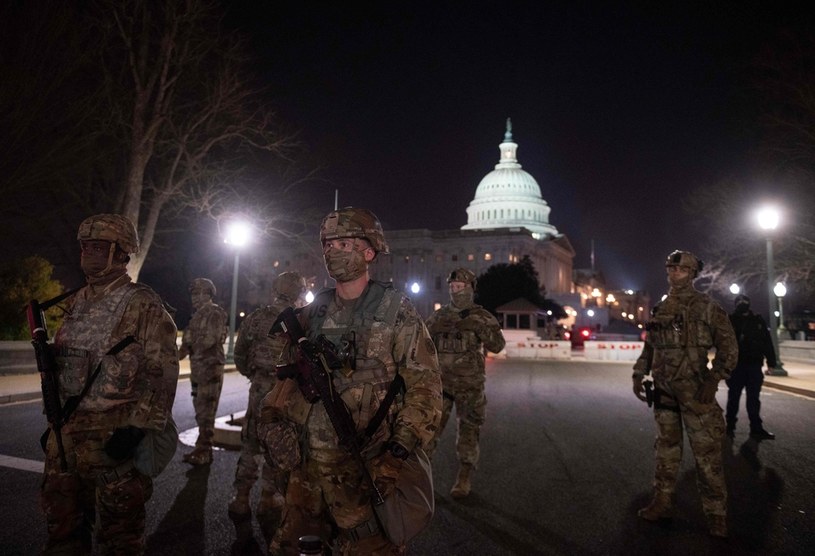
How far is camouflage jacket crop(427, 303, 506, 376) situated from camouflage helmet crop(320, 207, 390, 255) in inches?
124

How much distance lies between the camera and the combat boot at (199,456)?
257 inches

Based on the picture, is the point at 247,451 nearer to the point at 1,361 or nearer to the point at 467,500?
the point at 467,500

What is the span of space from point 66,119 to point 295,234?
8.87 m

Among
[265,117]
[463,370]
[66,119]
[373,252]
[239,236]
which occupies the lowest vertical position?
[463,370]

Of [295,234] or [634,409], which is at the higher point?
[295,234]

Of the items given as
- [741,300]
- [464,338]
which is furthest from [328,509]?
[741,300]

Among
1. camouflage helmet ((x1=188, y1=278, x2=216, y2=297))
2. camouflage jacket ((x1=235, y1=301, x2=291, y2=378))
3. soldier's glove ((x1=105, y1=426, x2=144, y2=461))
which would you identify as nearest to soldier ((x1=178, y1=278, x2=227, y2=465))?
camouflage helmet ((x1=188, y1=278, x2=216, y2=297))

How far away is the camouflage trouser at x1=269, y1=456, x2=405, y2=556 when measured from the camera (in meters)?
2.56

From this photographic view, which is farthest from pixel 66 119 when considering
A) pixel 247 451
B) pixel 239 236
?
pixel 247 451

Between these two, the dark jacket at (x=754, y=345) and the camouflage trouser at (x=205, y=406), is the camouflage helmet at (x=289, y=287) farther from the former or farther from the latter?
the dark jacket at (x=754, y=345)

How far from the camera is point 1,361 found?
13.4m

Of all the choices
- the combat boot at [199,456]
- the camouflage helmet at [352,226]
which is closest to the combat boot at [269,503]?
the combat boot at [199,456]

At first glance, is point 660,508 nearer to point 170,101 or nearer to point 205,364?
point 205,364

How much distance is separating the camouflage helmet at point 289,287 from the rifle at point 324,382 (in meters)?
3.11
